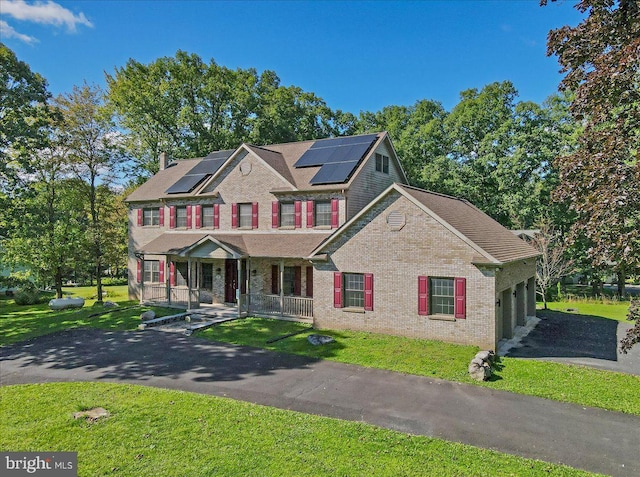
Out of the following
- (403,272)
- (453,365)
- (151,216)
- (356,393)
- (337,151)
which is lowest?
(356,393)

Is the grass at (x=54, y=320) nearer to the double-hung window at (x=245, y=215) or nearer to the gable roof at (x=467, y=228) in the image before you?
the double-hung window at (x=245, y=215)

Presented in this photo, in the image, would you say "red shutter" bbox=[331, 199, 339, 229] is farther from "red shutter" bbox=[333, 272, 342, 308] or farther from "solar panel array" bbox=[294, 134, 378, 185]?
"red shutter" bbox=[333, 272, 342, 308]

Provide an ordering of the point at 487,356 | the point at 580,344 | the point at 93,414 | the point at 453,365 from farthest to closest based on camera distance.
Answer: the point at 580,344 < the point at 453,365 < the point at 487,356 < the point at 93,414

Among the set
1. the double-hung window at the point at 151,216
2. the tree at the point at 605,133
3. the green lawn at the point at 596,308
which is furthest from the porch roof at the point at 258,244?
the green lawn at the point at 596,308

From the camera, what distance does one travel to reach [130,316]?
850 inches

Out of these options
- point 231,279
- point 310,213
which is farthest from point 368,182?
point 231,279

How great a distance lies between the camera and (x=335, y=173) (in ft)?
71.4

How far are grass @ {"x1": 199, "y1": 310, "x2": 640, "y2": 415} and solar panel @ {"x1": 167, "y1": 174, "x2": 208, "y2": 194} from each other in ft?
36.2

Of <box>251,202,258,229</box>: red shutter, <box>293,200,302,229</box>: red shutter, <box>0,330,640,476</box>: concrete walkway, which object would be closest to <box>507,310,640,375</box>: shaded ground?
<box>0,330,640,476</box>: concrete walkway

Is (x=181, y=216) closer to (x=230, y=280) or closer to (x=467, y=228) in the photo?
(x=230, y=280)

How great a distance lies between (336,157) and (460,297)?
11.4m

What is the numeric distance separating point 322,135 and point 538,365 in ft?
115

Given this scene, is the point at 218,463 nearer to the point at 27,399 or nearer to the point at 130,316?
the point at 27,399

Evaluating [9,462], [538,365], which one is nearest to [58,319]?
[9,462]
